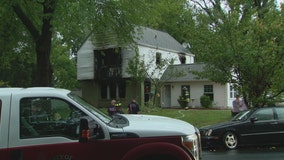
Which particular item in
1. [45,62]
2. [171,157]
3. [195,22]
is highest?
[195,22]

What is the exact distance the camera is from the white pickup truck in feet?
16.1

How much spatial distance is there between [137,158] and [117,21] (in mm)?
15451

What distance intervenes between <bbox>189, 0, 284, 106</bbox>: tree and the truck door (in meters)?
11.2

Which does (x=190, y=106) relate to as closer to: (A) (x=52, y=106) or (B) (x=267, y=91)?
(B) (x=267, y=91)

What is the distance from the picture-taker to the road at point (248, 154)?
10820 mm

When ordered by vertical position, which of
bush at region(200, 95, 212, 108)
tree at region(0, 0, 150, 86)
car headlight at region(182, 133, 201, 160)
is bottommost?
car headlight at region(182, 133, 201, 160)

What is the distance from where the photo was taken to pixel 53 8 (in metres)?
17.5

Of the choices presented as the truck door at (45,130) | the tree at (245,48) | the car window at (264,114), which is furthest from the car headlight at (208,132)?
the truck door at (45,130)

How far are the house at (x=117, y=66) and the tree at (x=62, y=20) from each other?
11856mm

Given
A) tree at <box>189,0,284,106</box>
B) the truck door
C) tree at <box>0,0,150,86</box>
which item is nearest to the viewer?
the truck door

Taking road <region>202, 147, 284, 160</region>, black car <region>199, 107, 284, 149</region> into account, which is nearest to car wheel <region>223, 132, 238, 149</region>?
black car <region>199, 107, 284, 149</region>

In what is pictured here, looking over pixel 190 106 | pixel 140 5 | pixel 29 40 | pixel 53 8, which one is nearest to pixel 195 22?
pixel 140 5

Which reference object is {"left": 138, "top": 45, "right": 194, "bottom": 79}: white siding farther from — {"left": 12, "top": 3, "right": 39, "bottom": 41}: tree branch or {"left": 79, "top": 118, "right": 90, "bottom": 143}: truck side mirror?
{"left": 79, "top": 118, "right": 90, "bottom": 143}: truck side mirror

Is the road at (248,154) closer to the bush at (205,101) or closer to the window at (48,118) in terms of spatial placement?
the window at (48,118)
